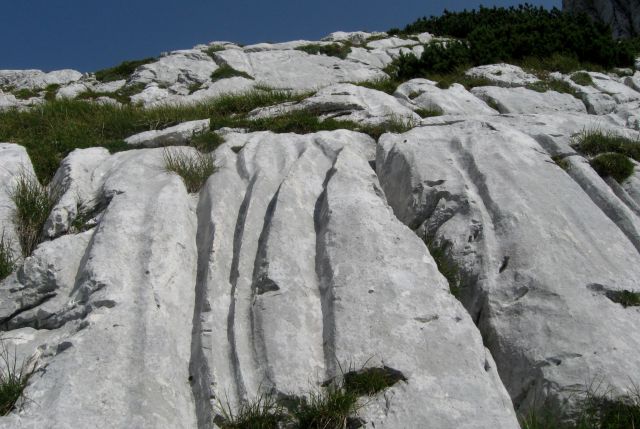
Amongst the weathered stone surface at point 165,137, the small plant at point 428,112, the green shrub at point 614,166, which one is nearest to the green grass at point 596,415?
the green shrub at point 614,166

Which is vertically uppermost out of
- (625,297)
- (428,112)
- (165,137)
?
(165,137)

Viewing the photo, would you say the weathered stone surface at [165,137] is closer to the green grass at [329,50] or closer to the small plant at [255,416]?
the small plant at [255,416]

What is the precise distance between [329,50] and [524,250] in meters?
24.8

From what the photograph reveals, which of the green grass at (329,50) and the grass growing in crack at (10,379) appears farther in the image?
the green grass at (329,50)

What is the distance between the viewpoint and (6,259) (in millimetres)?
8445

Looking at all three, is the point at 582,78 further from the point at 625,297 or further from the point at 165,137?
the point at 165,137

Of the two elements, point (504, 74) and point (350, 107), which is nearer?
point (350, 107)

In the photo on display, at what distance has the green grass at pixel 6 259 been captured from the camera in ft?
27.0

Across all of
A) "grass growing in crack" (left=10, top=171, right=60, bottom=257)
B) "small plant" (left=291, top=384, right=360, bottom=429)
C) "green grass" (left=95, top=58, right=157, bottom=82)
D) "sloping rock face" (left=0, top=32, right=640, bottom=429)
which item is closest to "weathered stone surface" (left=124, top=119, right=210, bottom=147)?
"sloping rock face" (left=0, top=32, right=640, bottom=429)

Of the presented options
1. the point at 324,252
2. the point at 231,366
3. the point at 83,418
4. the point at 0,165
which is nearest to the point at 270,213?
the point at 324,252

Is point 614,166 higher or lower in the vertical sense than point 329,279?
higher

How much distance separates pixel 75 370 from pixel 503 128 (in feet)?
31.6

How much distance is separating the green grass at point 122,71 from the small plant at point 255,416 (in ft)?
83.4

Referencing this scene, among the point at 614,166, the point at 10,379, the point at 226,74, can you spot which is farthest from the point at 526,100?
the point at 10,379
